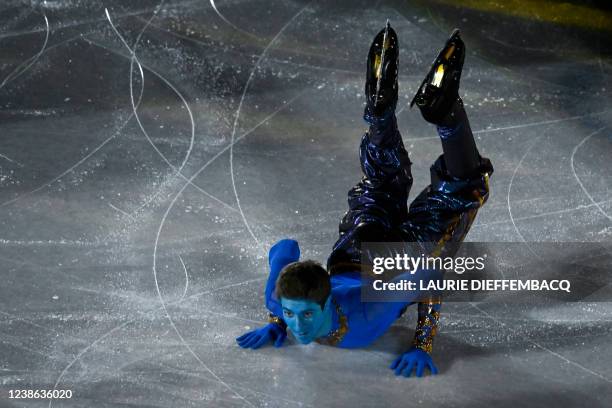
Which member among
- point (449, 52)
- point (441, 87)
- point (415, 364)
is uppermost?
point (449, 52)

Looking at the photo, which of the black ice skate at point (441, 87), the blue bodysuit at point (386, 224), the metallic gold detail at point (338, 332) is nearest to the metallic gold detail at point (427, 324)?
the blue bodysuit at point (386, 224)

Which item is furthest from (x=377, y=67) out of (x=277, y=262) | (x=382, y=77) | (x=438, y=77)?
(x=277, y=262)

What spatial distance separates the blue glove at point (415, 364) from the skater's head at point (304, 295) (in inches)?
17.4

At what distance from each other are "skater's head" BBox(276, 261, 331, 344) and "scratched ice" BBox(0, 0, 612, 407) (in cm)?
34

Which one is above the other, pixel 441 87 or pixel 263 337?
pixel 441 87

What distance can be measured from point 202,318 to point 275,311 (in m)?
0.41

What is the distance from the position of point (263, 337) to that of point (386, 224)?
2.30 feet

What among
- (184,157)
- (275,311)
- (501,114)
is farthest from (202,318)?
(501,114)

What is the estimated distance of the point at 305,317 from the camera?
4.20 metres

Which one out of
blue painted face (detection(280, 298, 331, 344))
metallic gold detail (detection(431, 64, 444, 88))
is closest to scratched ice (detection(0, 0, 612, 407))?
blue painted face (detection(280, 298, 331, 344))

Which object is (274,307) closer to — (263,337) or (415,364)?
(263,337)

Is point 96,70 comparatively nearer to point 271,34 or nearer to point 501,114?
point 271,34

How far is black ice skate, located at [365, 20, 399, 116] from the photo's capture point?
4652 millimetres

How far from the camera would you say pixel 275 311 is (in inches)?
180
